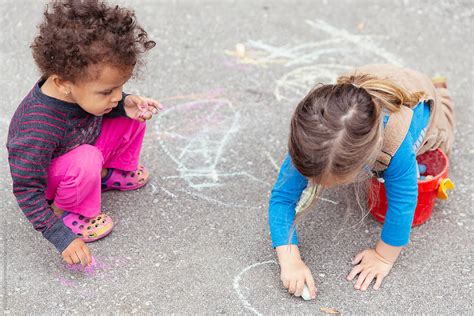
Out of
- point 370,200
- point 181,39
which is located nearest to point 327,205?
point 370,200

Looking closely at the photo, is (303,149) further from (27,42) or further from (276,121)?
(27,42)

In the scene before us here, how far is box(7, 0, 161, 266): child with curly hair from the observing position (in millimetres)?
1859

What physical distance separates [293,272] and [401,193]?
42cm

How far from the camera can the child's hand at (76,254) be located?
196 cm

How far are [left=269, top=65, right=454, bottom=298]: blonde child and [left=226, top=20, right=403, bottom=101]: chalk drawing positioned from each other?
0.64 meters

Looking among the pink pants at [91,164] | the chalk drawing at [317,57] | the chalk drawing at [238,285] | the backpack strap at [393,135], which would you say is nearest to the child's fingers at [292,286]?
the chalk drawing at [238,285]

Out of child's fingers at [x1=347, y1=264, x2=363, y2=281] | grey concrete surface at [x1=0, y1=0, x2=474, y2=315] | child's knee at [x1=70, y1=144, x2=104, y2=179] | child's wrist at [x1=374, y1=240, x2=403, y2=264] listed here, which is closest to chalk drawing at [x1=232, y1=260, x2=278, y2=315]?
grey concrete surface at [x1=0, y1=0, x2=474, y2=315]

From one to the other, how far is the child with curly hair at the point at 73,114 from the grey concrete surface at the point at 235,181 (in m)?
0.16

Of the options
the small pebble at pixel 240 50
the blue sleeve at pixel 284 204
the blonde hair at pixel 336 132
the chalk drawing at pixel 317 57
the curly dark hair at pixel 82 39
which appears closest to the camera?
the blonde hair at pixel 336 132

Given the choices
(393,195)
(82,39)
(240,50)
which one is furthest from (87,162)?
(240,50)

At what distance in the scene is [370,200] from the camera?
2258mm

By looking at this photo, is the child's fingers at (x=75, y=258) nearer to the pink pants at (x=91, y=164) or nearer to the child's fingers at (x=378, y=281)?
the pink pants at (x=91, y=164)

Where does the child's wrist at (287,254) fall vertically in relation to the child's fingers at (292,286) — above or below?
above

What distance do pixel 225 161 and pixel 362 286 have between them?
2.55ft
